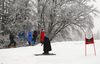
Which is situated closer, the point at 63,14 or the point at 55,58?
the point at 55,58

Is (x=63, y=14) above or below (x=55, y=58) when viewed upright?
above

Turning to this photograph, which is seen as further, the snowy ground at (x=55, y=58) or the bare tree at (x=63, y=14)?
the bare tree at (x=63, y=14)

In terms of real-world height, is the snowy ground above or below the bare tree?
below

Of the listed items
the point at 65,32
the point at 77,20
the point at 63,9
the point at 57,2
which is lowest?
the point at 65,32

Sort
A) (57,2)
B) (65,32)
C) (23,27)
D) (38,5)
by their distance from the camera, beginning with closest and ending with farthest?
(23,27) < (38,5) < (57,2) < (65,32)

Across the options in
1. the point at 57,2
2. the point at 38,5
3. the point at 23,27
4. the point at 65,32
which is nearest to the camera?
the point at 23,27

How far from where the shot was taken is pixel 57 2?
2431 centimetres

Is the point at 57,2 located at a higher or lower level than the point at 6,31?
higher

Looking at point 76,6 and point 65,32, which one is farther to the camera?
point 65,32

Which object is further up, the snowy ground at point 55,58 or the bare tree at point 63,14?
the bare tree at point 63,14

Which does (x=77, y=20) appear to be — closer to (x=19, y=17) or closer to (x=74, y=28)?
(x=74, y=28)

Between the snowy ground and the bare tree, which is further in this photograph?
the bare tree

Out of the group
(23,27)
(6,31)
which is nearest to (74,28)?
(23,27)

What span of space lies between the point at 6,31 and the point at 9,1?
5417 mm
